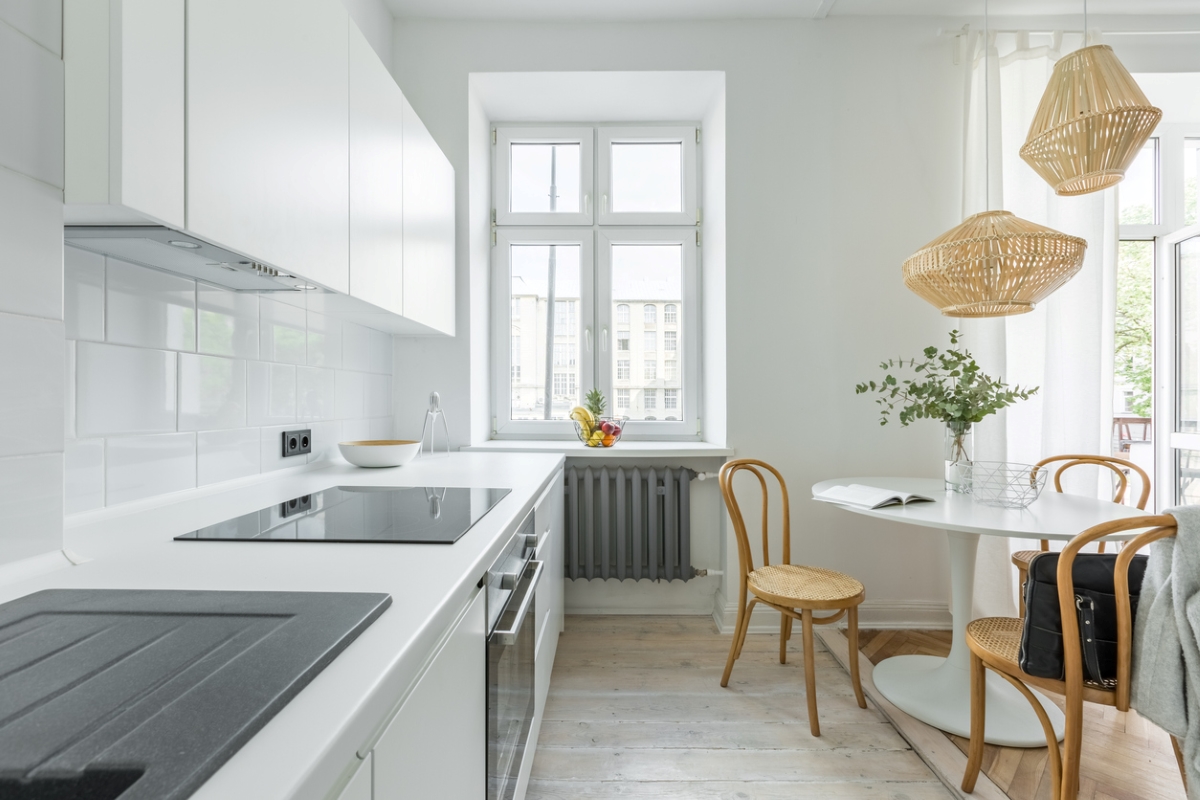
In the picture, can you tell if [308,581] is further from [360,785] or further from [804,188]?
[804,188]

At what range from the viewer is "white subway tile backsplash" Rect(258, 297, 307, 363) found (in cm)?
156

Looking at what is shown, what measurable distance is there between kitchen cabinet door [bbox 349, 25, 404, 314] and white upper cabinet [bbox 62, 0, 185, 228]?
61 centimetres

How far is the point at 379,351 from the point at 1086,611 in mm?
2421

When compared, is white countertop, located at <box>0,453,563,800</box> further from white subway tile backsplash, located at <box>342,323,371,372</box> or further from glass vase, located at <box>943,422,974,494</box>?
glass vase, located at <box>943,422,974,494</box>

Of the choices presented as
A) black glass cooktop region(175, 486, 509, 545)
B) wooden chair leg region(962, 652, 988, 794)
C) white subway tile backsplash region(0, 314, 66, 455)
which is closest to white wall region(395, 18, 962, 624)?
wooden chair leg region(962, 652, 988, 794)

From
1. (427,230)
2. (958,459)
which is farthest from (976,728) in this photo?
(427,230)

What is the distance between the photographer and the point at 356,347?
84.0 inches

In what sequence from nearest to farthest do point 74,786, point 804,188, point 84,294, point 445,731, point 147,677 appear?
point 74,786
point 147,677
point 445,731
point 84,294
point 804,188

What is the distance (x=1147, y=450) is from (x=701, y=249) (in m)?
2.54

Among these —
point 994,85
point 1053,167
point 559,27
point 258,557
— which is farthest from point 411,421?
point 994,85

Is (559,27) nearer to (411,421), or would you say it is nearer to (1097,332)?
(411,421)

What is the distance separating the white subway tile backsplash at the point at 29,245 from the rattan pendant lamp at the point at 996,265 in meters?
2.22

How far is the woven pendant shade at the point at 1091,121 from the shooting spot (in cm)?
Answer: 161

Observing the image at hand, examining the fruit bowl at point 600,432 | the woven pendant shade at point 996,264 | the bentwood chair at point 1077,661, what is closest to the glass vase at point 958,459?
the woven pendant shade at point 996,264
